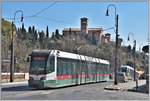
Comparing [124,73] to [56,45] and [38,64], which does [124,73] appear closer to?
[56,45]

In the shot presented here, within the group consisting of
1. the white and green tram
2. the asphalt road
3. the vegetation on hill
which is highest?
the vegetation on hill

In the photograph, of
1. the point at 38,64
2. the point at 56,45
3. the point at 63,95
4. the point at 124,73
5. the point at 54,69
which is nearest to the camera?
the point at 63,95

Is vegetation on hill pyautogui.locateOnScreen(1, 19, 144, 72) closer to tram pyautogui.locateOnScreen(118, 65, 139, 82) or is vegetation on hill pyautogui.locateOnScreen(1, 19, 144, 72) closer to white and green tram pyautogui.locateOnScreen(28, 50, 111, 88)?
tram pyautogui.locateOnScreen(118, 65, 139, 82)

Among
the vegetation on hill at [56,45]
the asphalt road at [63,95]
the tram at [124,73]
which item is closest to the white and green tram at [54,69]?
the asphalt road at [63,95]

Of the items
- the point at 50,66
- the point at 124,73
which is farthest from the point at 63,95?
the point at 124,73

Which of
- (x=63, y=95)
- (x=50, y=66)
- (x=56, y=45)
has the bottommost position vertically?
(x=63, y=95)

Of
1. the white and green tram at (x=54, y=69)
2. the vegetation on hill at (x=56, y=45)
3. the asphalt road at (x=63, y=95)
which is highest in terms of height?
the vegetation on hill at (x=56, y=45)

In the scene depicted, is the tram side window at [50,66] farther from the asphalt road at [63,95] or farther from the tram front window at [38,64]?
the asphalt road at [63,95]

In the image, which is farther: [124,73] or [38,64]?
[124,73]

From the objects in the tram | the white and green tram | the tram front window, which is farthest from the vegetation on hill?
the tram front window

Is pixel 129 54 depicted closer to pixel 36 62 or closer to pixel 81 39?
pixel 81 39

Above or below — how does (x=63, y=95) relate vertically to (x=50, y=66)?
below

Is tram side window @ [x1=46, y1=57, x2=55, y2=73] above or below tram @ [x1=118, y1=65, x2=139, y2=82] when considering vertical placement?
above

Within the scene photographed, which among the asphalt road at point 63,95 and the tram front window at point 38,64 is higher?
the tram front window at point 38,64
